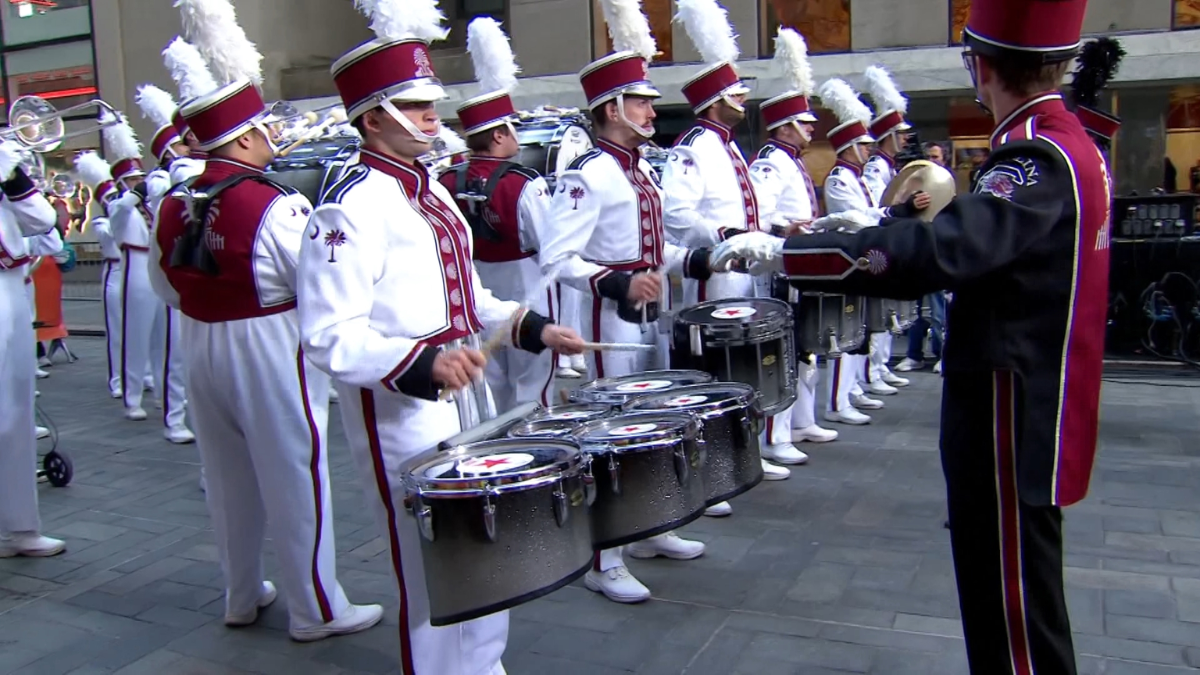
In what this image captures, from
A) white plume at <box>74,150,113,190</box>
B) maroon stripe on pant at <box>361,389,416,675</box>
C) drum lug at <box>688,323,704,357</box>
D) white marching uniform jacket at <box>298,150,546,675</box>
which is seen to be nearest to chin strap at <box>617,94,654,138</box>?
drum lug at <box>688,323,704,357</box>

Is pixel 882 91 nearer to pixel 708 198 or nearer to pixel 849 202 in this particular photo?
pixel 849 202

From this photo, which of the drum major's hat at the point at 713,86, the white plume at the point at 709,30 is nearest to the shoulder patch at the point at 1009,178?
the drum major's hat at the point at 713,86

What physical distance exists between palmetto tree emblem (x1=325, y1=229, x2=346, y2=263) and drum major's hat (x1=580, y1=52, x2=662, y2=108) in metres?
2.29

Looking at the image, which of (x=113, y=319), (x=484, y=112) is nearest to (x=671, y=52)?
(x=113, y=319)

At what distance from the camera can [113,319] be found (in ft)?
32.3

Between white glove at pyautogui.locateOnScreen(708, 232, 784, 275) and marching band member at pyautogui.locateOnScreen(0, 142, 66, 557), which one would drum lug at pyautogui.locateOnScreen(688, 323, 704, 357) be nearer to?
white glove at pyautogui.locateOnScreen(708, 232, 784, 275)

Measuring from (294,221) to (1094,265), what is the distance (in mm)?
2853

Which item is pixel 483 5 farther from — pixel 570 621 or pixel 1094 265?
pixel 1094 265

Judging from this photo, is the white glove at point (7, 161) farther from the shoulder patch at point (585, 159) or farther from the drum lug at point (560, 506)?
the drum lug at point (560, 506)

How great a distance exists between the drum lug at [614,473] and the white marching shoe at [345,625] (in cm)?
175

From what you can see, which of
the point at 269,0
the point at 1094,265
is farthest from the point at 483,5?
the point at 1094,265

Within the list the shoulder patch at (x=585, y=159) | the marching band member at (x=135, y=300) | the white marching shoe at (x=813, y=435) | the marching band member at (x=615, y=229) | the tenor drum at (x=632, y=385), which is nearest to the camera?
the tenor drum at (x=632, y=385)

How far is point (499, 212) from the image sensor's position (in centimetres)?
698

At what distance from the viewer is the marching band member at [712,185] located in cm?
591
